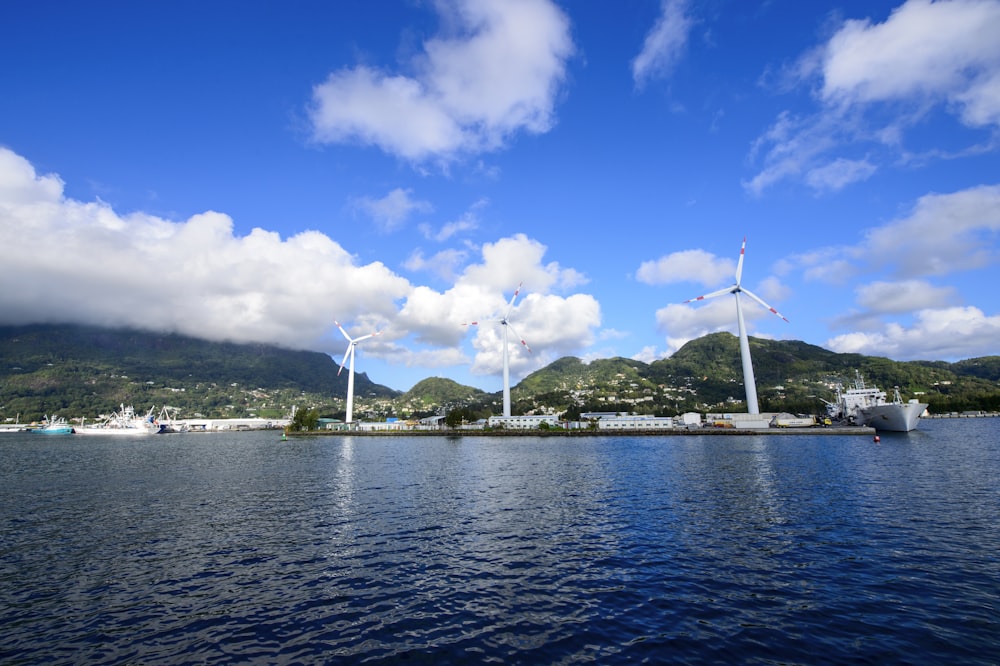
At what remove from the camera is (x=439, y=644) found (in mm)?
16953

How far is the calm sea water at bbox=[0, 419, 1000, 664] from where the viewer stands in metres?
16.8

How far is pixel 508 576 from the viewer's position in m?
24.5

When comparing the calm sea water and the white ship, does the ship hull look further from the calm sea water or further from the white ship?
the calm sea water

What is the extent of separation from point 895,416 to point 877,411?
790 centimetres

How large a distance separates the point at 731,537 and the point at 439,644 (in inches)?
919

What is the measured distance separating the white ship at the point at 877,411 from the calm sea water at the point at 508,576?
12220cm

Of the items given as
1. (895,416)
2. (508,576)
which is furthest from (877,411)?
(508,576)

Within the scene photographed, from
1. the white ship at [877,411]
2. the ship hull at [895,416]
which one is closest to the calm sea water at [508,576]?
the ship hull at [895,416]

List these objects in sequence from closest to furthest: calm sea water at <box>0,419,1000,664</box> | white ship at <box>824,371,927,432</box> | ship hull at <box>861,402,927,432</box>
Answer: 1. calm sea water at <box>0,419,1000,664</box>
2. ship hull at <box>861,402,927,432</box>
3. white ship at <box>824,371,927,432</box>

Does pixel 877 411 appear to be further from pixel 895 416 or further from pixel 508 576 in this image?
pixel 508 576

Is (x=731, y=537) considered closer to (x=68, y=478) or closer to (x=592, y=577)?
(x=592, y=577)

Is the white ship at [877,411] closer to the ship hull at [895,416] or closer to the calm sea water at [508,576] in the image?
the ship hull at [895,416]

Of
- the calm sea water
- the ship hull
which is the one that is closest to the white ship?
the ship hull

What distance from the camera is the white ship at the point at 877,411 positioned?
148 m
